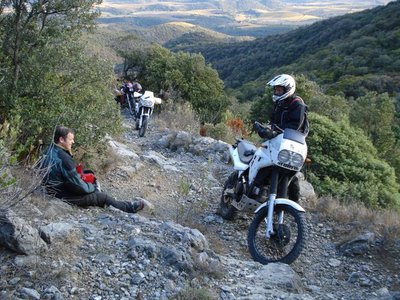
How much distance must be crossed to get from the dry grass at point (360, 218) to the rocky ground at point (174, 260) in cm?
13

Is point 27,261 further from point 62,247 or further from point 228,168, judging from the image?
point 228,168

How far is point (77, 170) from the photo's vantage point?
19.5ft

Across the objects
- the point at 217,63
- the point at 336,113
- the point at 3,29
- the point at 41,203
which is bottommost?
the point at 217,63

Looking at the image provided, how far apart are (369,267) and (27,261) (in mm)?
3706

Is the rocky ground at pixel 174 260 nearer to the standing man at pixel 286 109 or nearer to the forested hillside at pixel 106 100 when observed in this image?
the forested hillside at pixel 106 100

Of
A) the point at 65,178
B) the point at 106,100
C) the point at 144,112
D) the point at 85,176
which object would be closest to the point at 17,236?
the point at 65,178

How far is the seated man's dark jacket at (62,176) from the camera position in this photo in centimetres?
546

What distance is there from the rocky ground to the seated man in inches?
8.2

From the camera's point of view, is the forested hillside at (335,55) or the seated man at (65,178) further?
the forested hillside at (335,55)

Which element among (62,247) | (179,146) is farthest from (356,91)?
(62,247)

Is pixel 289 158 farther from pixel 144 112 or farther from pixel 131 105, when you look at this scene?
→ pixel 131 105

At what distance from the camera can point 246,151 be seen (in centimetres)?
618

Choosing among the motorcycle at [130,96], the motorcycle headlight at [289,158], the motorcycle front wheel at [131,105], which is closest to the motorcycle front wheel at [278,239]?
the motorcycle headlight at [289,158]

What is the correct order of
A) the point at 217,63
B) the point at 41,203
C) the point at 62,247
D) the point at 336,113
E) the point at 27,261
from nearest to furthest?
1. the point at 27,261
2. the point at 62,247
3. the point at 41,203
4. the point at 336,113
5. the point at 217,63
